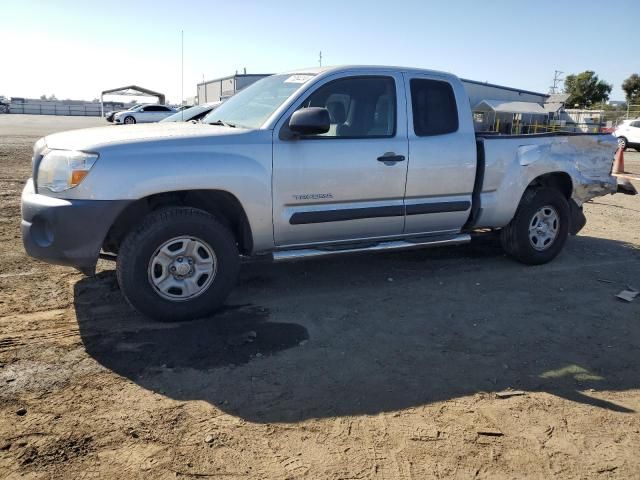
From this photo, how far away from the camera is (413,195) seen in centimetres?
504

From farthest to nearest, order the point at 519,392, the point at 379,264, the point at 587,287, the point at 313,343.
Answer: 1. the point at 379,264
2. the point at 587,287
3. the point at 313,343
4. the point at 519,392

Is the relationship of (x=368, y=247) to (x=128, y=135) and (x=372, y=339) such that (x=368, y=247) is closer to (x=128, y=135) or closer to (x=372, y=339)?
(x=372, y=339)

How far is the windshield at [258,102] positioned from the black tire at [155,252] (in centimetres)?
97

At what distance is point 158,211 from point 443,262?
332cm

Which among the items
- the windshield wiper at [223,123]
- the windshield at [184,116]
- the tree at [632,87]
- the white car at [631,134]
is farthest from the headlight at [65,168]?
the tree at [632,87]

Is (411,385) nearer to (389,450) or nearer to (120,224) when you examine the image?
(389,450)

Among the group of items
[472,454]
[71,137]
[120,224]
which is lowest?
[472,454]

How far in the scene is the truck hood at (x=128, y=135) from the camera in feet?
12.9

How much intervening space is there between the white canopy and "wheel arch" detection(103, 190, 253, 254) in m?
36.2

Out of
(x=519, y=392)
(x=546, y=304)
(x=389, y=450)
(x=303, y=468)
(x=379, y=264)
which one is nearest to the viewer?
(x=303, y=468)

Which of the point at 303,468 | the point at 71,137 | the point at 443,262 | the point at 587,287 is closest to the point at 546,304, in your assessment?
the point at 587,287

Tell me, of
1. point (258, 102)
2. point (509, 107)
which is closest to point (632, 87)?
point (509, 107)

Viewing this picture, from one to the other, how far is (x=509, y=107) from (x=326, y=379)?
128 ft

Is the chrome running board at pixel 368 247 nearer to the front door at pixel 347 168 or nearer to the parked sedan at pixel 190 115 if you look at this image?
the front door at pixel 347 168
